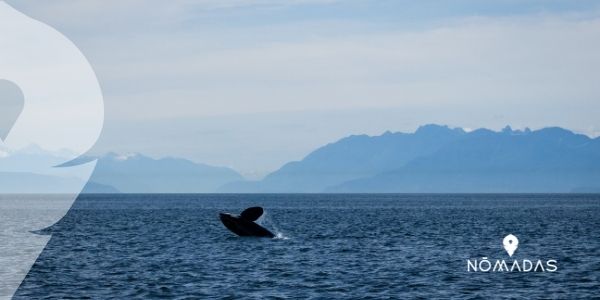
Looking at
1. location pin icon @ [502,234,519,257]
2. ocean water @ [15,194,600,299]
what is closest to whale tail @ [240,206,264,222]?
ocean water @ [15,194,600,299]

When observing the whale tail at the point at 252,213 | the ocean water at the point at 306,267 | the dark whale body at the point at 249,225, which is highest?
the whale tail at the point at 252,213

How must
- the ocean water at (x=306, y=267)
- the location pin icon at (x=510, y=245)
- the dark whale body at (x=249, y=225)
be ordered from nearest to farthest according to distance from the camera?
the ocean water at (x=306, y=267) < the location pin icon at (x=510, y=245) < the dark whale body at (x=249, y=225)

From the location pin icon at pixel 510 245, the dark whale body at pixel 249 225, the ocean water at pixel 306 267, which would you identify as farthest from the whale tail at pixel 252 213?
the location pin icon at pixel 510 245

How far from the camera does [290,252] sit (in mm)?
66188

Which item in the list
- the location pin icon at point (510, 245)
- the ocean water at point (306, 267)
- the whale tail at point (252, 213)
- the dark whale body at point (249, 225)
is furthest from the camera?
the dark whale body at point (249, 225)

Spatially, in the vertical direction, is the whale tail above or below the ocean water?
above

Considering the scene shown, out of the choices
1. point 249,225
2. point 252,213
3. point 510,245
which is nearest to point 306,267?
point 510,245

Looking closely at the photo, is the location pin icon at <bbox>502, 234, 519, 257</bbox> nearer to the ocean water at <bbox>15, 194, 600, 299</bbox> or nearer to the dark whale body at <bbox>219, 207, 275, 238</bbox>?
the ocean water at <bbox>15, 194, 600, 299</bbox>

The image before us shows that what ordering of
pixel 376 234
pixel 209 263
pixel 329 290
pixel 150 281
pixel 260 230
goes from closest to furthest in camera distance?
pixel 329 290, pixel 150 281, pixel 209 263, pixel 260 230, pixel 376 234

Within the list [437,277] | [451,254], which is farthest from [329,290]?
[451,254]

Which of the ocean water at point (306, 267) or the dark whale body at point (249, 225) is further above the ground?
the dark whale body at point (249, 225)

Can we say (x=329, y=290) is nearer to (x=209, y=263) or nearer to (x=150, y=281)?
(x=150, y=281)

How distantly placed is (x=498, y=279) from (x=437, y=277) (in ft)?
10.1

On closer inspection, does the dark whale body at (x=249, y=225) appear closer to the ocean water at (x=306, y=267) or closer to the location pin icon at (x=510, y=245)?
the ocean water at (x=306, y=267)
